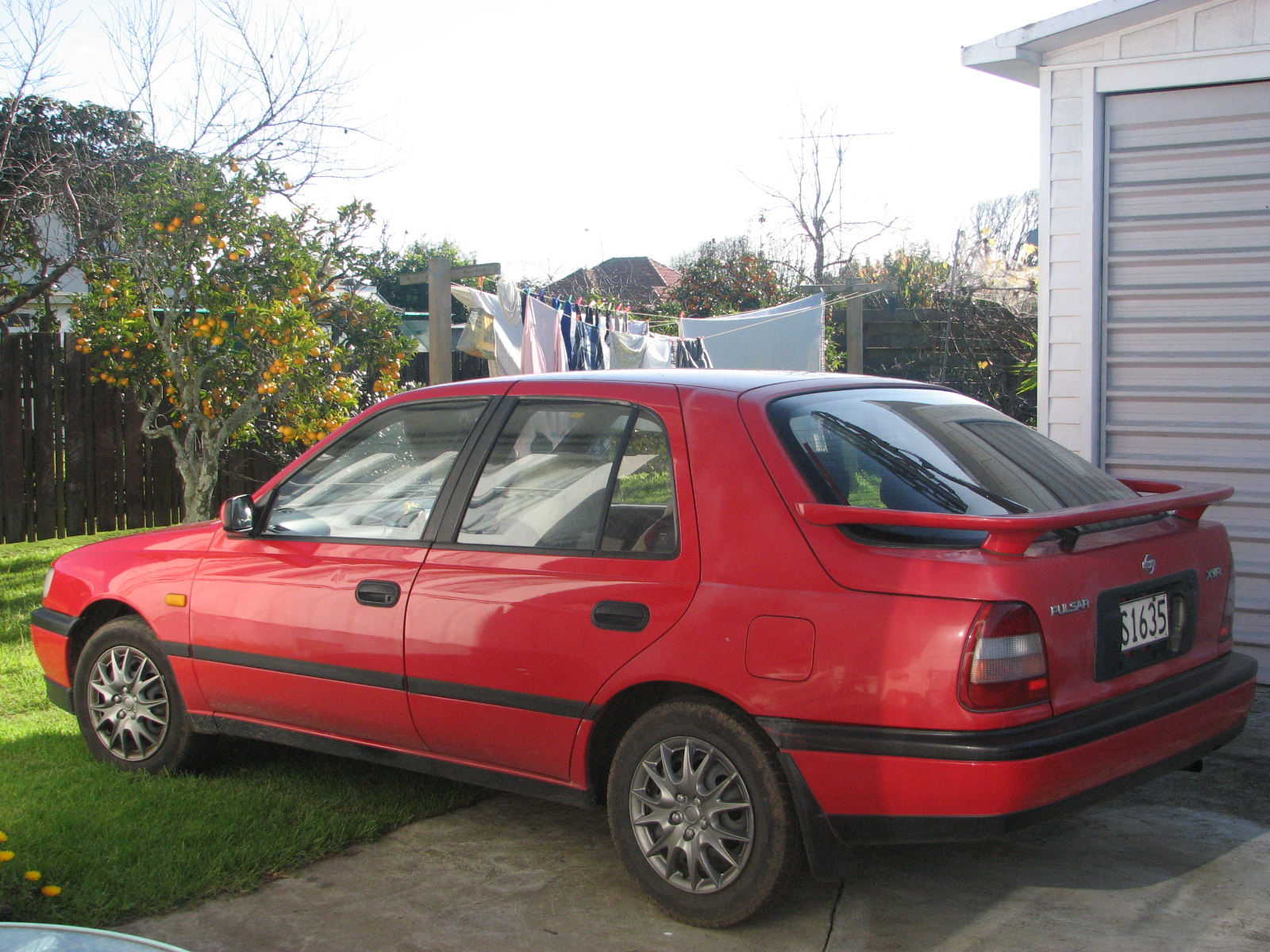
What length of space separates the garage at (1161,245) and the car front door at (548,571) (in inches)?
144

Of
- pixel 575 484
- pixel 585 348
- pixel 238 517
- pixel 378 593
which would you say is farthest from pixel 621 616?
pixel 585 348

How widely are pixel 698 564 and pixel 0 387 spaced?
8583 millimetres

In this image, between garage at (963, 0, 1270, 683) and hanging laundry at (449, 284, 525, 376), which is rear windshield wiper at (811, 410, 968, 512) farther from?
hanging laundry at (449, 284, 525, 376)

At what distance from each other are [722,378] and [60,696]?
10.5 feet

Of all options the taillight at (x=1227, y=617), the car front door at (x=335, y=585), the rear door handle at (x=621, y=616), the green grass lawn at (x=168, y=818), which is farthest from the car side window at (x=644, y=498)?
the taillight at (x=1227, y=617)

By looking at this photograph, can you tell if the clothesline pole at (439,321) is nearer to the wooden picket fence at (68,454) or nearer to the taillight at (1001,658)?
the wooden picket fence at (68,454)

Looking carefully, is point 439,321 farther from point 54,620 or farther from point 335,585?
point 335,585

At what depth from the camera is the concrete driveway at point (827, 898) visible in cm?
332

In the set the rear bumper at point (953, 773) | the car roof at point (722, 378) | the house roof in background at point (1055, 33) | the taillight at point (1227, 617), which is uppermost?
the house roof in background at point (1055, 33)

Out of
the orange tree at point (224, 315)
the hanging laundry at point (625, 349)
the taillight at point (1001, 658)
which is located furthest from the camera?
the hanging laundry at point (625, 349)

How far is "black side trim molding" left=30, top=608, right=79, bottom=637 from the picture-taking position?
491cm

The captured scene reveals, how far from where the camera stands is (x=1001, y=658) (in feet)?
9.71

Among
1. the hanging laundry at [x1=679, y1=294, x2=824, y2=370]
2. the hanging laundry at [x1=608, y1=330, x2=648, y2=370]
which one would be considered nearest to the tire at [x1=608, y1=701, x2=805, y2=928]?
the hanging laundry at [x1=608, y1=330, x2=648, y2=370]

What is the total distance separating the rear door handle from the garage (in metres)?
3.92
